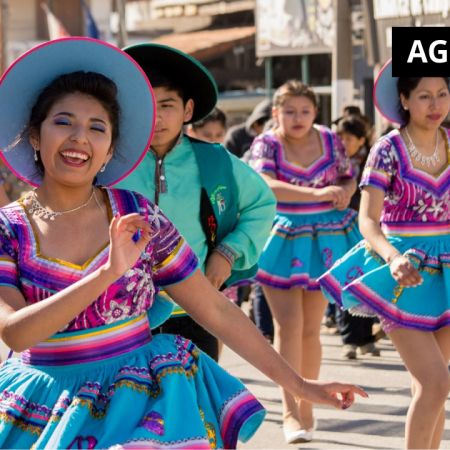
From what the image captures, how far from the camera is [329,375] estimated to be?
9031mm

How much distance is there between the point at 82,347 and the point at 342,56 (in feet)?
40.0

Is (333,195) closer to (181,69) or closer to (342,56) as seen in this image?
(181,69)

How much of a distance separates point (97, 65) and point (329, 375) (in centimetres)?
563

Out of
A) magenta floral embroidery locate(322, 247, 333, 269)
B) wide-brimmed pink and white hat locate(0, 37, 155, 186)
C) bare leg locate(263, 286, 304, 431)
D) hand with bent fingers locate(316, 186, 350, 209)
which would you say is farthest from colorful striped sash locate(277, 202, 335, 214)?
wide-brimmed pink and white hat locate(0, 37, 155, 186)

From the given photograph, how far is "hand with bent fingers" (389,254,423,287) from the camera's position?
528 centimetres

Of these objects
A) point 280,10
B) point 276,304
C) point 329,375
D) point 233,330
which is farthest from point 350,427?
point 280,10

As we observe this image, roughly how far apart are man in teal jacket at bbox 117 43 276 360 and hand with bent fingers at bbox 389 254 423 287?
0.60m

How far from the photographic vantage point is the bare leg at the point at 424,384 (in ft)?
Answer: 17.6

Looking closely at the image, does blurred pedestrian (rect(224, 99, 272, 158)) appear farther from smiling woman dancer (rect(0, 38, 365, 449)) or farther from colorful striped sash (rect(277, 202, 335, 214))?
smiling woman dancer (rect(0, 38, 365, 449))

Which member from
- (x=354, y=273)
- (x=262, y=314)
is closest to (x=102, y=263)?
(x=354, y=273)

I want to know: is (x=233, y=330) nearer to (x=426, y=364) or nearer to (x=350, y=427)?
(x=426, y=364)

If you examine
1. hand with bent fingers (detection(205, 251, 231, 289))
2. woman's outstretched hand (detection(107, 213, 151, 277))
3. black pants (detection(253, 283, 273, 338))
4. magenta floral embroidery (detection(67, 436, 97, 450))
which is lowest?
black pants (detection(253, 283, 273, 338))

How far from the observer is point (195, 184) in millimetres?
5188

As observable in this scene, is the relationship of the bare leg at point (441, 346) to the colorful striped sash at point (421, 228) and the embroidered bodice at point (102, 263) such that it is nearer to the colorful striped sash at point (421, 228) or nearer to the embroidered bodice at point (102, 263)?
the colorful striped sash at point (421, 228)
